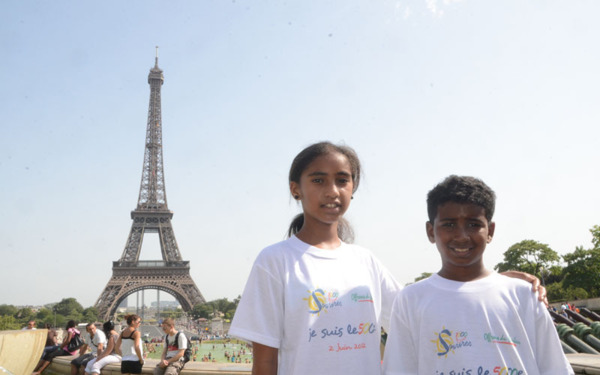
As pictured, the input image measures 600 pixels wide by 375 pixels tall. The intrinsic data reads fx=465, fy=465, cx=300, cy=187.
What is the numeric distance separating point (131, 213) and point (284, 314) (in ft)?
206

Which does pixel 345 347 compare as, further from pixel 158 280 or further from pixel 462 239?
pixel 158 280

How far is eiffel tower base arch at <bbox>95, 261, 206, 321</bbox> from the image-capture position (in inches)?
2297

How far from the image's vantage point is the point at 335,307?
2.09 m

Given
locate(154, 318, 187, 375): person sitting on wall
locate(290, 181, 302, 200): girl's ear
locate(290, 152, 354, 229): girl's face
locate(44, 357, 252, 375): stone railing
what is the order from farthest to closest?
locate(154, 318, 187, 375): person sitting on wall, locate(44, 357, 252, 375): stone railing, locate(290, 181, 302, 200): girl's ear, locate(290, 152, 354, 229): girl's face

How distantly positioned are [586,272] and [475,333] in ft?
134

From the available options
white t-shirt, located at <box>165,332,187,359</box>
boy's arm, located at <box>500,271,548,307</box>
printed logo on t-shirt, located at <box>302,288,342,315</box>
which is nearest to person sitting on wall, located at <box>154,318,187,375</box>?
white t-shirt, located at <box>165,332,187,359</box>

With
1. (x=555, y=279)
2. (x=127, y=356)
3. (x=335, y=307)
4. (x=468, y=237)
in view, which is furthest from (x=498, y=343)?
(x=555, y=279)

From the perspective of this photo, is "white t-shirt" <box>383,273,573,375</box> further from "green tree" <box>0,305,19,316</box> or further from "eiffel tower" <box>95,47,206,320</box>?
"green tree" <box>0,305,19,316</box>

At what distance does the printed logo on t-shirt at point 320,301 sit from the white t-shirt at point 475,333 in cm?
31

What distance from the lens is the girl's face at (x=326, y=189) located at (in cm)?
226

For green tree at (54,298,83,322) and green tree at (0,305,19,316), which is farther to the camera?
green tree at (0,305,19,316)

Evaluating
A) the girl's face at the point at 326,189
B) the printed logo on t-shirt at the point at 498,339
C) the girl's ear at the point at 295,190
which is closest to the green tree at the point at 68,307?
the girl's ear at the point at 295,190

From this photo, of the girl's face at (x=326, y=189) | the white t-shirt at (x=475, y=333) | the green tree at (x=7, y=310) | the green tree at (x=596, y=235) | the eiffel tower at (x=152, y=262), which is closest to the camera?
the white t-shirt at (x=475, y=333)

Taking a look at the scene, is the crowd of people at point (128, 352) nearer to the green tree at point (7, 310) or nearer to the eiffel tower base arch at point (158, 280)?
the eiffel tower base arch at point (158, 280)
